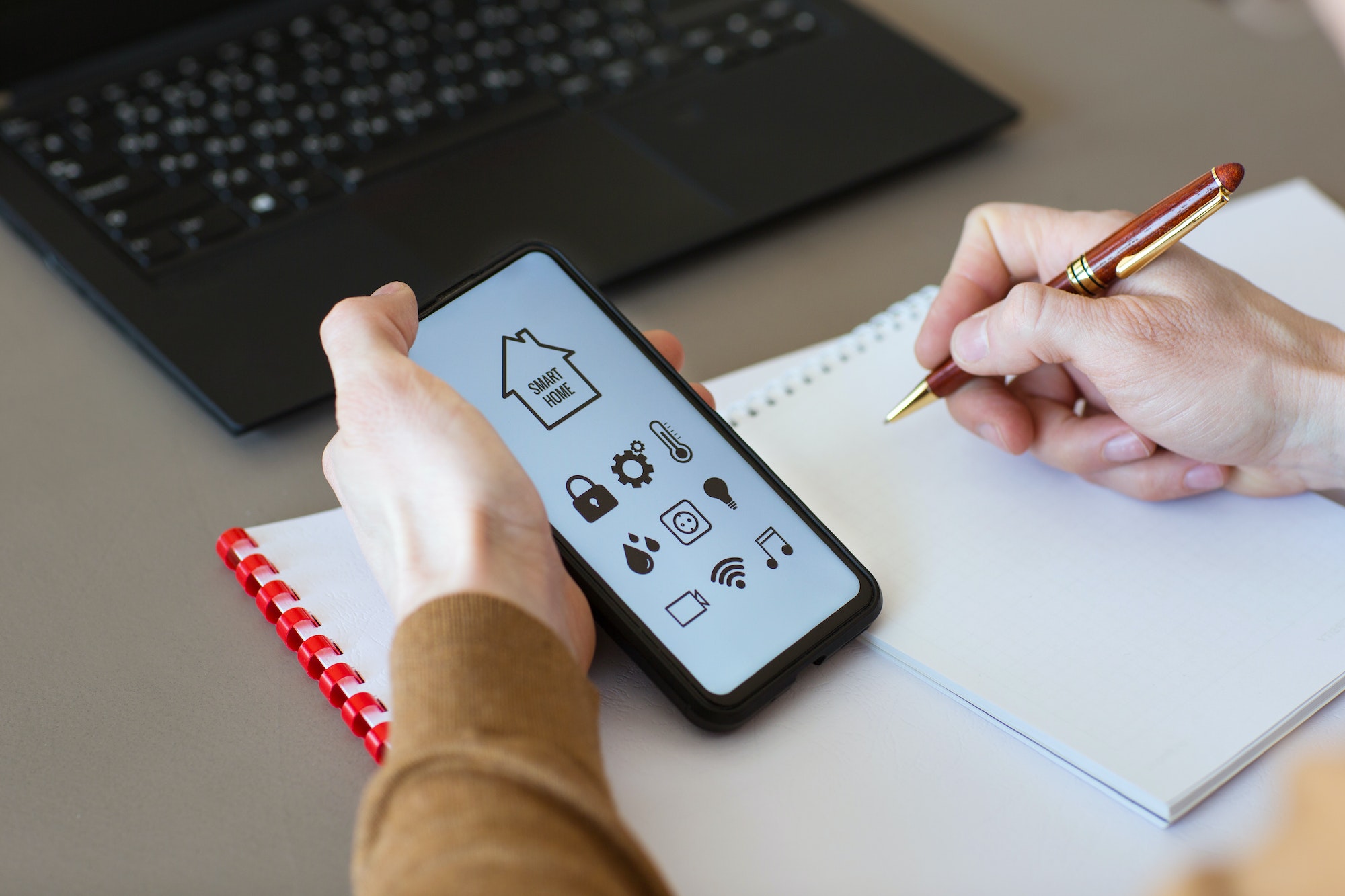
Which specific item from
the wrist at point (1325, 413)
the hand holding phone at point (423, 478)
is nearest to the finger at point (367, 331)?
the hand holding phone at point (423, 478)

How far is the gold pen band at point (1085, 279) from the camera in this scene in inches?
23.1

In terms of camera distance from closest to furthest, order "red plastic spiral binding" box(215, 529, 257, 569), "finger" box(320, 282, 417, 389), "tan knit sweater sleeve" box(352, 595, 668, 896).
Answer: "tan knit sweater sleeve" box(352, 595, 668, 896) → "finger" box(320, 282, 417, 389) → "red plastic spiral binding" box(215, 529, 257, 569)

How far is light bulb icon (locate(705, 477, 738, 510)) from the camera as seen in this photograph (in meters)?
0.54

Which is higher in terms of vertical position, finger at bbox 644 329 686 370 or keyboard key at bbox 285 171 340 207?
keyboard key at bbox 285 171 340 207

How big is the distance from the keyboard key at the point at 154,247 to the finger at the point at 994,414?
47 centimetres

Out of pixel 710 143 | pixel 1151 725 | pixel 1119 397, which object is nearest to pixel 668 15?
pixel 710 143

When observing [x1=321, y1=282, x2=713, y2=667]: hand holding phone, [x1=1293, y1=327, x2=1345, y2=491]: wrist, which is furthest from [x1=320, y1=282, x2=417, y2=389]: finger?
[x1=1293, y1=327, x2=1345, y2=491]: wrist

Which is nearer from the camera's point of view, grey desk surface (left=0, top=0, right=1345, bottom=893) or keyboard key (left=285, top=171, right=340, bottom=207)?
grey desk surface (left=0, top=0, right=1345, bottom=893)

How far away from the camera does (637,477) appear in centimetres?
53

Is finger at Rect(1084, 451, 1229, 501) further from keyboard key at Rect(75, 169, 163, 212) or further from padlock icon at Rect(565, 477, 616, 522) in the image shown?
keyboard key at Rect(75, 169, 163, 212)

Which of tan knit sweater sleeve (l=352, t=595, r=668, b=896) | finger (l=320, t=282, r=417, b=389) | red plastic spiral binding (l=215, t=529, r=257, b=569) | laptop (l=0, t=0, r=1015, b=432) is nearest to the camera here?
tan knit sweater sleeve (l=352, t=595, r=668, b=896)

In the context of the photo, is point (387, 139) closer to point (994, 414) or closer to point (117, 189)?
point (117, 189)

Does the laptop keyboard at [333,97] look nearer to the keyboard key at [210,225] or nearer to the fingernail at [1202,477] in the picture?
the keyboard key at [210,225]

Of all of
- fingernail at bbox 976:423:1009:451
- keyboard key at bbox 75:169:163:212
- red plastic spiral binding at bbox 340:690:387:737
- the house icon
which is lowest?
fingernail at bbox 976:423:1009:451
